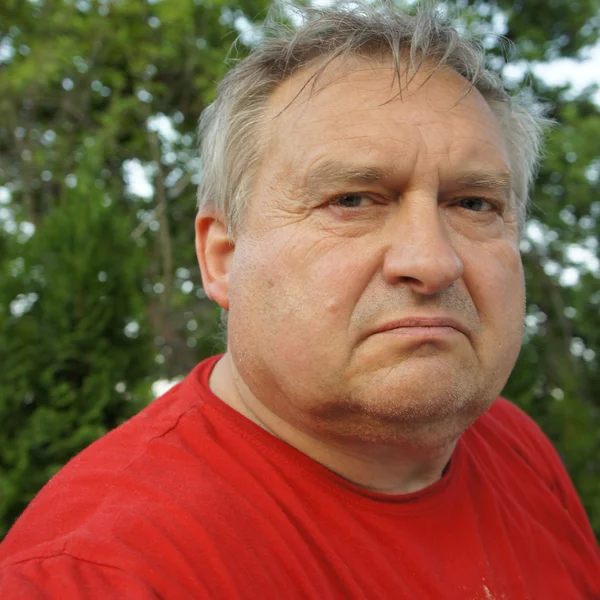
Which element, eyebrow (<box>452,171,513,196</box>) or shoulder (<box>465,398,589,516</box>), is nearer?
eyebrow (<box>452,171,513,196</box>)

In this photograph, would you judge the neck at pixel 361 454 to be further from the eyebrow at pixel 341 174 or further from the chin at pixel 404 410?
the eyebrow at pixel 341 174

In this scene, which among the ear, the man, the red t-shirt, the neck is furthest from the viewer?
the ear

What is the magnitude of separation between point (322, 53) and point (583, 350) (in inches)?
201

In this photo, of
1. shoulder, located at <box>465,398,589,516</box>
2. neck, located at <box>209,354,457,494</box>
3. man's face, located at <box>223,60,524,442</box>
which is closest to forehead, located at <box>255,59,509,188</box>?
man's face, located at <box>223,60,524,442</box>

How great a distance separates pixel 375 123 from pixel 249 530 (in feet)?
3.12

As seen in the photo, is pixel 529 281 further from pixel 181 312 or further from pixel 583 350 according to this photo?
pixel 181 312

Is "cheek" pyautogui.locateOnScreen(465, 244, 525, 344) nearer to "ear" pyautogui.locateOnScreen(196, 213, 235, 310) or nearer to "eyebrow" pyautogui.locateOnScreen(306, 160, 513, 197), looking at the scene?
"eyebrow" pyautogui.locateOnScreen(306, 160, 513, 197)

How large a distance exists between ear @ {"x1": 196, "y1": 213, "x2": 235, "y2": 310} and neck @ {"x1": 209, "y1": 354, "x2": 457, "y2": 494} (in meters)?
0.29

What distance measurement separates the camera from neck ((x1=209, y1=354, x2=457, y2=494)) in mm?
1571

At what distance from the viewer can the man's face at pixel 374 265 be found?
1.41 meters

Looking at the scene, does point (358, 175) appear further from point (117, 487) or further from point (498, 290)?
point (117, 487)

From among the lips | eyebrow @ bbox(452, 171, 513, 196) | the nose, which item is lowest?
the lips

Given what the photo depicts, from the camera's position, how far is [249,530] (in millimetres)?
1322

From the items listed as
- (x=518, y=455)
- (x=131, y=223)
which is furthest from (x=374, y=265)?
(x=131, y=223)
